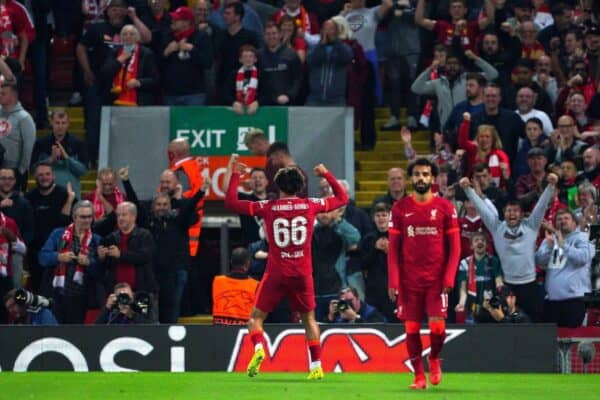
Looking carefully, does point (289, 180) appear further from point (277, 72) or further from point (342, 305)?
point (277, 72)

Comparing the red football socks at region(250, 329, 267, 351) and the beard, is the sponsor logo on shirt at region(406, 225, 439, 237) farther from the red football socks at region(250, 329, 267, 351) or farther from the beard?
the red football socks at region(250, 329, 267, 351)

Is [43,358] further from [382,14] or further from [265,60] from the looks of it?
[382,14]

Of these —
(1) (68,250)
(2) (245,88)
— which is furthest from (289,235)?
(2) (245,88)

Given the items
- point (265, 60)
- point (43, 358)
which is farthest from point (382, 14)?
point (43, 358)

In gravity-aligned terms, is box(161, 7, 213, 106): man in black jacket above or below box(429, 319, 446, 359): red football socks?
above

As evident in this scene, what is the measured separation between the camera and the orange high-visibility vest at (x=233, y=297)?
18.8 meters

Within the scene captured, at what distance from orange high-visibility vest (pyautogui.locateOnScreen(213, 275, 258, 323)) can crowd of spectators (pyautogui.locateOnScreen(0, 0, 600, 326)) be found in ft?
0.72

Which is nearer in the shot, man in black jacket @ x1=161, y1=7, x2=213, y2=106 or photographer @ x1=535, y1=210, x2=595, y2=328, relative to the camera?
photographer @ x1=535, y1=210, x2=595, y2=328

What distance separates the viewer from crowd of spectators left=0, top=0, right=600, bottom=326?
63.7ft

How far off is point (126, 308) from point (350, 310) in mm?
2584

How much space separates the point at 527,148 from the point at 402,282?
6562 millimetres

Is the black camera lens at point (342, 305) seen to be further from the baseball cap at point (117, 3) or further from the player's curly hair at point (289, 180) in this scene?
the baseball cap at point (117, 3)

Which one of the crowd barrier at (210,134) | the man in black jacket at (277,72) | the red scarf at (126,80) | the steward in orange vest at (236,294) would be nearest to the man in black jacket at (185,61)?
the red scarf at (126,80)

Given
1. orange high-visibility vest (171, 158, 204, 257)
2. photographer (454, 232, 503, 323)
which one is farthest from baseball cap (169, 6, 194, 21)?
photographer (454, 232, 503, 323)
